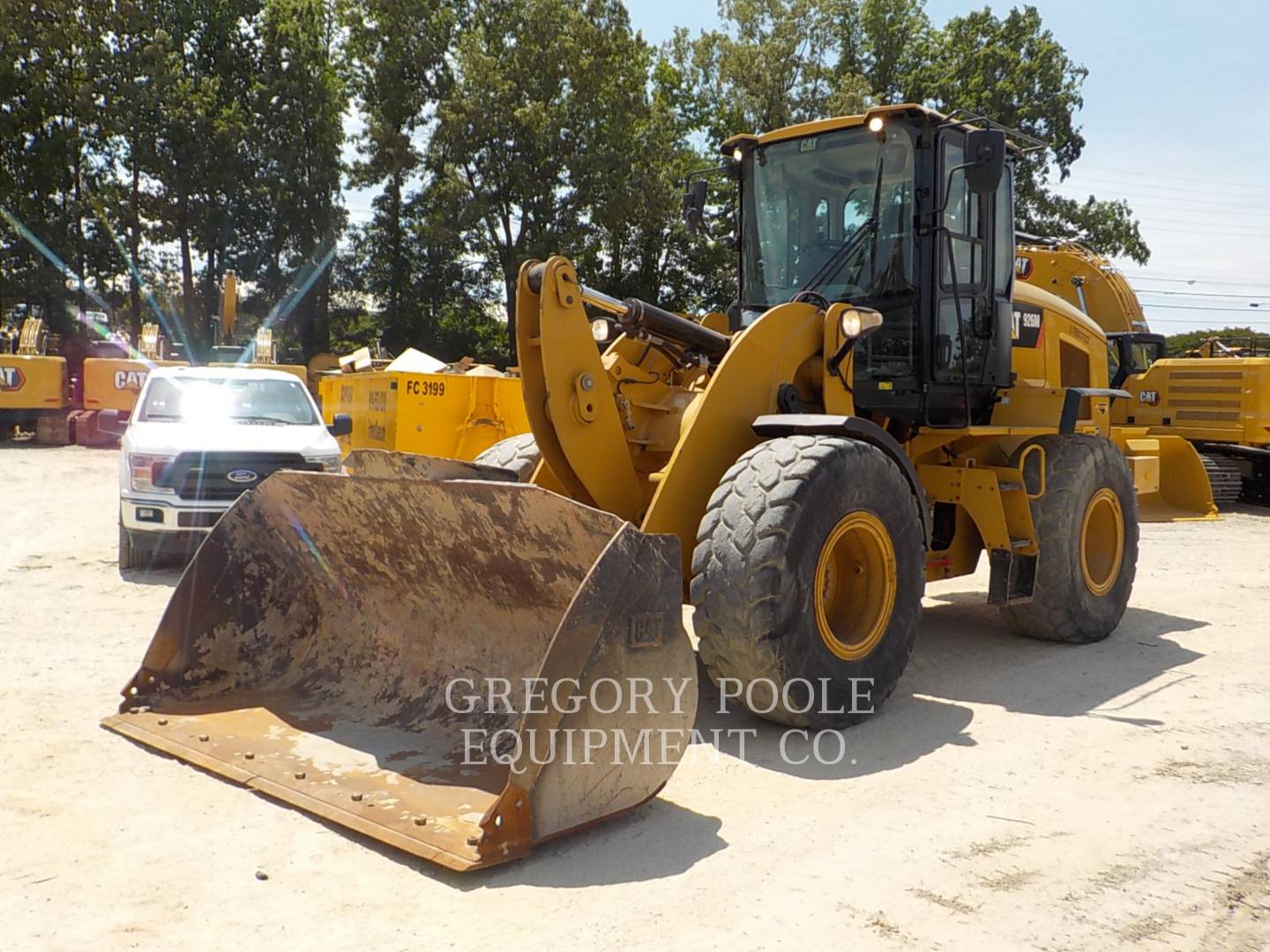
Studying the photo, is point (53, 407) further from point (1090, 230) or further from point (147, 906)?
point (1090, 230)

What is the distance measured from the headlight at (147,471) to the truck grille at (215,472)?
1.6 inches

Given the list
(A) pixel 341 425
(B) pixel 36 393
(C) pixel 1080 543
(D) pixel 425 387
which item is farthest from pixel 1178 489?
(B) pixel 36 393

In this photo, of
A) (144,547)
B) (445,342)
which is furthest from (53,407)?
(144,547)

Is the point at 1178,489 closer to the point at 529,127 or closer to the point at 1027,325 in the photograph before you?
the point at 1027,325

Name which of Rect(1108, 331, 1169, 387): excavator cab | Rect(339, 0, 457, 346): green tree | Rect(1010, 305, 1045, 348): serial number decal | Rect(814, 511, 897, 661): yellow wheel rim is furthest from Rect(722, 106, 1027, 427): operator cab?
Rect(339, 0, 457, 346): green tree

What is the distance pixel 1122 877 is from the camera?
346 cm

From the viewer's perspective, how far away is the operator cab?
238 inches

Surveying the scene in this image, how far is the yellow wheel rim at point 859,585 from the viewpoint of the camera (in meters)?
4.97

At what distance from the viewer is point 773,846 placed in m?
3.65

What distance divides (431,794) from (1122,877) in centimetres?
233

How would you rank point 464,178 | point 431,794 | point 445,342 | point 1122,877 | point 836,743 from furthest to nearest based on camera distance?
1. point 445,342
2. point 464,178
3. point 836,743
4. point 431,794
5. point 1122,877

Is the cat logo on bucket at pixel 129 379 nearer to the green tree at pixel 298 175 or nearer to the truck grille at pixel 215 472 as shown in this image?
the green tree at pixel 298 175

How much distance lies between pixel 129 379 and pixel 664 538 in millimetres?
21393

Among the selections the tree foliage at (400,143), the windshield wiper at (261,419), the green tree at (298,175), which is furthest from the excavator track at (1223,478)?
the green tree at (298,175)
